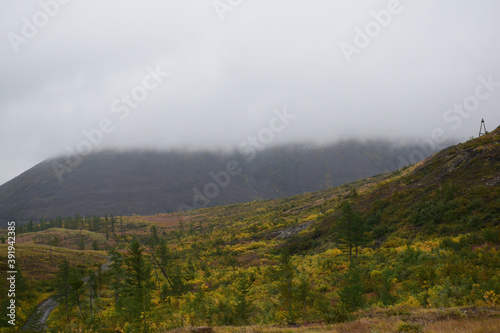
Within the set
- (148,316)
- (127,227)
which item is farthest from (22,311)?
(127,227)

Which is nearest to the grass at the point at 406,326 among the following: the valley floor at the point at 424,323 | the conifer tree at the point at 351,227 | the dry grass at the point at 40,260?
the valley floor at the point at 424,323

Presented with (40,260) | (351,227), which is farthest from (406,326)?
(40,260)

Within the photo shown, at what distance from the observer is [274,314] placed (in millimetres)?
15219

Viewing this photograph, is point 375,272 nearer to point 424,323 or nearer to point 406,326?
point 424,323

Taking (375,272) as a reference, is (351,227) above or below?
above

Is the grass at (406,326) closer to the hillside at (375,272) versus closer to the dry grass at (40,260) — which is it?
the hillside at (375,272)

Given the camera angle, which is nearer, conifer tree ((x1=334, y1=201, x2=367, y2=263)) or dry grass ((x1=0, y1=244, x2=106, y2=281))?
conifer tree ((x1=334, y1=201, x2=367, y2=263))

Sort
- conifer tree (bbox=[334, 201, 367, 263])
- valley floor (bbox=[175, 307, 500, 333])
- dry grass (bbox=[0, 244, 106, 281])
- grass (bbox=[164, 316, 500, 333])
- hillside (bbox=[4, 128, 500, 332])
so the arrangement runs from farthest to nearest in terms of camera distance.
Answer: dry grass (bbox=[0, 244, 106, 281]) < conifer tree (bbox=[334, 201, 367, 263]) < hillside (bbox=[4, 128, 500, 332]) < valley floor (bbox=[175, 307, 500, 333]) < grass (bbox=[164, 316, 500, 333])

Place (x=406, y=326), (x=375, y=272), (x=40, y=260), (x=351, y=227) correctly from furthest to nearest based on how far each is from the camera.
A: (x=40, y=260)
(x=351, y=227)
(x=375, y=272)
(x=406, y=326)

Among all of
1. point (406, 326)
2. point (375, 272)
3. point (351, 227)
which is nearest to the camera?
point (406, 326)

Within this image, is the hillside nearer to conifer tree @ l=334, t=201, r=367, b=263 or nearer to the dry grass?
conifer tree @ l=334, t=201, r=367, b=263

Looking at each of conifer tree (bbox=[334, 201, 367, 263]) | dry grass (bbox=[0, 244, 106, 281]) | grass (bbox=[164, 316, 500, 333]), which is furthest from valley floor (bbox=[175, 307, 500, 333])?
dry grass (bbox=[0, 244, 106, 281])

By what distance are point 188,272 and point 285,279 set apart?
25.6 m

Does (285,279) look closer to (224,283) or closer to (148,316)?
(148,316)
